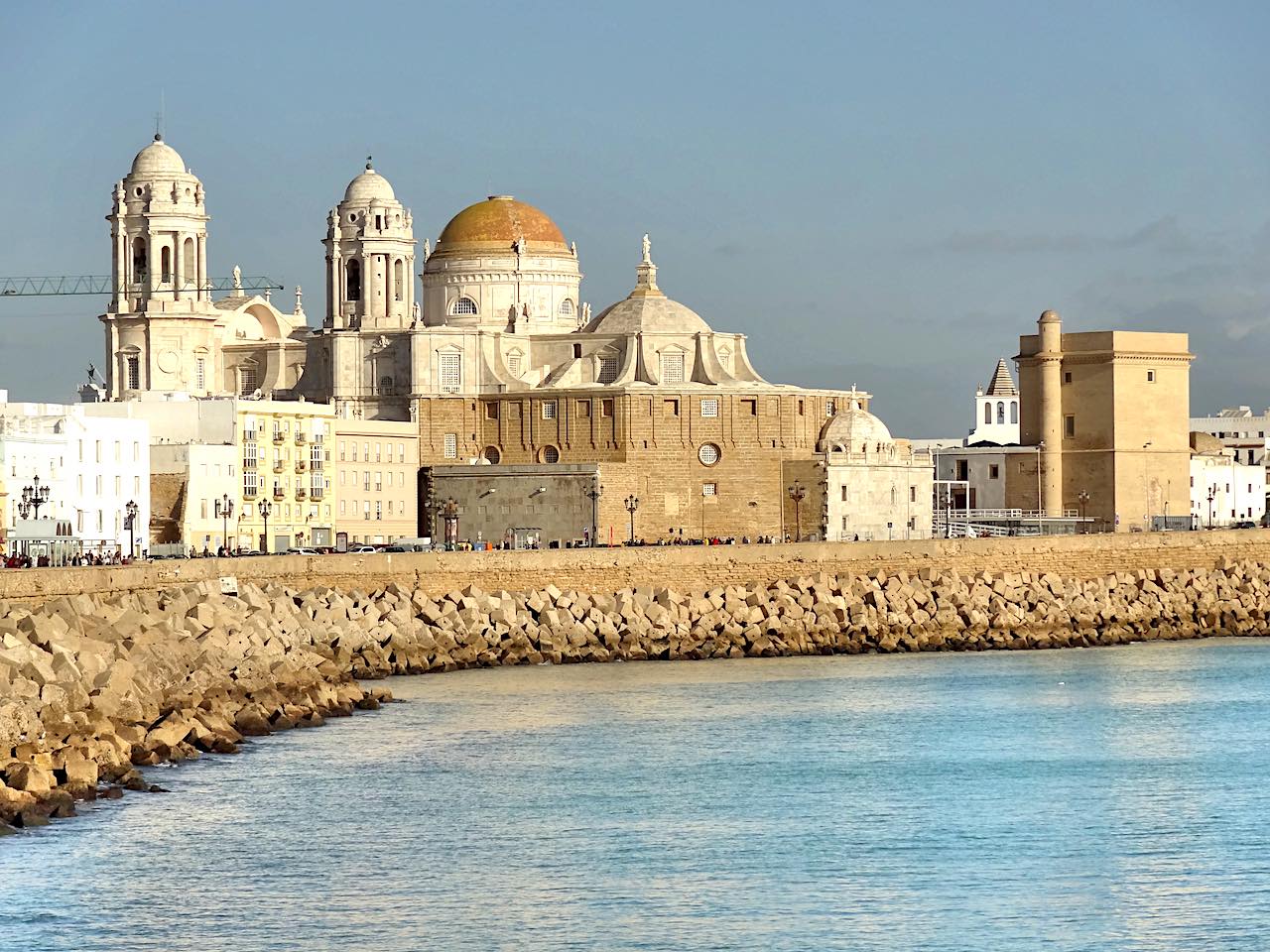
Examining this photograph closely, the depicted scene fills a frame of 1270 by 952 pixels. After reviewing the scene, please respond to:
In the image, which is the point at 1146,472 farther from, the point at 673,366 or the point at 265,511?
the point at 265,511

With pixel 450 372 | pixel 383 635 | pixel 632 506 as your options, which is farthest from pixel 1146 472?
pixel 383 635

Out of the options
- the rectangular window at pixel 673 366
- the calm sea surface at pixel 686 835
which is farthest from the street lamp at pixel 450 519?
the calm sea surface at pixel 686 835

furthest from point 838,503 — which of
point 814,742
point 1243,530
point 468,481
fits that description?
point 814,742

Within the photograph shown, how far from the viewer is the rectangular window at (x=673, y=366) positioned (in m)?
85.8

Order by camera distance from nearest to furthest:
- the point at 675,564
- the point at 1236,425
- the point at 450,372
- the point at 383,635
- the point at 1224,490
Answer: the point at 383,635 < the point at 675,564 < the point at 450,372 < the point at 1224,490 < the point at 1236,425

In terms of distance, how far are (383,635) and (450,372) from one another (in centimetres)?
3724

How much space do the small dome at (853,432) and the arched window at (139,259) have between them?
68.5ft

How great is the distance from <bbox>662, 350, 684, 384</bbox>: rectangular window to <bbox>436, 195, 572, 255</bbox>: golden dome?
23.5 feet

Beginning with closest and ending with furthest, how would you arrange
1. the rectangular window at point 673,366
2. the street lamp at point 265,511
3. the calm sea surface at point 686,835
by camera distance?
the calm sea surface at point 686,835, the street lamp at point 265,511, the rectangular window at point 673,366

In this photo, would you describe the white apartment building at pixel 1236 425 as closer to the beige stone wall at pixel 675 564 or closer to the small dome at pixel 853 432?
the small dome at pixel 853 432

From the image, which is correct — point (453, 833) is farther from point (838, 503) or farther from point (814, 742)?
point (838, 503)

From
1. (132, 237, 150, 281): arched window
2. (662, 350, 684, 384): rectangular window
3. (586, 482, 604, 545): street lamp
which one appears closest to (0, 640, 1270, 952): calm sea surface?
(586, 482, 604, 545): street lamp

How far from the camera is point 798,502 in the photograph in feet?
265

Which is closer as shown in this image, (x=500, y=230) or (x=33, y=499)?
(x=33, y=499)
